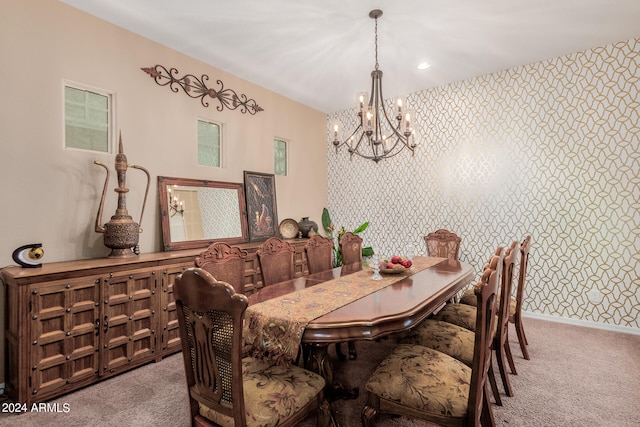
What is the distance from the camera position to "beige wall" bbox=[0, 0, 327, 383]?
2422mm

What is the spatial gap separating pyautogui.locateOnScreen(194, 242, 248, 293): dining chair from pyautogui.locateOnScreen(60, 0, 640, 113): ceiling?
204 centimetres

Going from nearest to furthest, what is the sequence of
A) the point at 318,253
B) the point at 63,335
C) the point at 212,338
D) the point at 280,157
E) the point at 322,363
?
the point at 212,338
the point at 322,363
the point at 63,335
the point at 318,253
the point at 280,157

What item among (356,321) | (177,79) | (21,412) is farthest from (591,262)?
(21,412)

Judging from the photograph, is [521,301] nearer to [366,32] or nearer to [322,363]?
[322,363]

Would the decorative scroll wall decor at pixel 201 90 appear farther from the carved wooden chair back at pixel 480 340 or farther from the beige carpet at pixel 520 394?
the carved wooden chair back at pixel 480 340

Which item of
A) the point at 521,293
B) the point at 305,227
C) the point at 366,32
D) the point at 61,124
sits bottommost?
the point at 521,293

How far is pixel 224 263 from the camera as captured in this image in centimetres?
231

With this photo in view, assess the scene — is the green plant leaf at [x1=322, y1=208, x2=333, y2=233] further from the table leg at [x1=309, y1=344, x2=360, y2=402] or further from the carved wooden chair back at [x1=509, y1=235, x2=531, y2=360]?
the table leg at [x1=309, y1=344, x2=360, y2=402]

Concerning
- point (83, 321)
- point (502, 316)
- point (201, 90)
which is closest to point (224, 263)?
point (83, 321)

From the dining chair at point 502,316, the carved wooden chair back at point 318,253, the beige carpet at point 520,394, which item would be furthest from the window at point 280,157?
the dining chair at point 502,316

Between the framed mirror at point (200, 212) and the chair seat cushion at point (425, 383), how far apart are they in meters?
2.53

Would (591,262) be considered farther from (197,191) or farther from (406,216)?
(197,191)

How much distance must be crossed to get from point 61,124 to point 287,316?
2.53 m

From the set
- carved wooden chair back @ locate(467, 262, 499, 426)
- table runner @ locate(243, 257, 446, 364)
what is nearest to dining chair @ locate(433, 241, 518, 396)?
carved wooden chair back @ locate(467, 262, 499, 426)
